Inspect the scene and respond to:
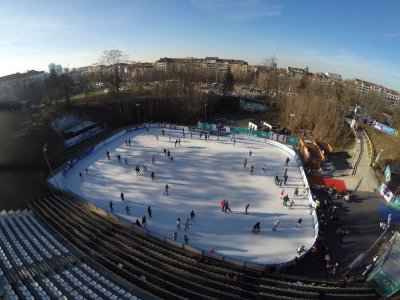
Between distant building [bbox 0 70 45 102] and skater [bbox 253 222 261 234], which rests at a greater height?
distant building [bbox 0 70 45 102]

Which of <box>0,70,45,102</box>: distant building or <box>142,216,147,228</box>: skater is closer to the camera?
<box>142,216,147,228</box>: skater

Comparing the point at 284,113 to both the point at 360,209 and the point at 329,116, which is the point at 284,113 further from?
the point at 360,209

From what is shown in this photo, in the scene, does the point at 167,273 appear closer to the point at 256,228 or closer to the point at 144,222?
the point at 144,222

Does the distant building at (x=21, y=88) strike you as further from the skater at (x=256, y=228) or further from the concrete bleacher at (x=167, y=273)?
the skater at (x=256, y=228)

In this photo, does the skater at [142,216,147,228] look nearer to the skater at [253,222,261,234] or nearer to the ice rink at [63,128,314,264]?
the ice rink at [63,128,314,264]

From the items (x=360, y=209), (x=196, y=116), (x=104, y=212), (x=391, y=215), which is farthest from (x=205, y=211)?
(x=196, y=116)

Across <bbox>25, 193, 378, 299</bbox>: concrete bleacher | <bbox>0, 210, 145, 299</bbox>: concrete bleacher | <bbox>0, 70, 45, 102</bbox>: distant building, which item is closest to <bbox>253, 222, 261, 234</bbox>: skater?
<bbox>25, 193, 378, 299</bbox>: concrete bleacher

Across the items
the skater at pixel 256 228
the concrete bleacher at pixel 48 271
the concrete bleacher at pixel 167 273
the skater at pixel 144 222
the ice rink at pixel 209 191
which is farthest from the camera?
the skater at pixel 256 228

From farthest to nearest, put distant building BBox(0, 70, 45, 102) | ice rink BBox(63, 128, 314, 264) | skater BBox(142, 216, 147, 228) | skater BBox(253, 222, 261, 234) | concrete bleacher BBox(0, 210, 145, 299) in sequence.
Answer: distant building BBox(0, 70, 45, 102) < skater BBox(253, 222, 261, 234) < skater BBox(142, 216, 147, 228) < ice rink BBox(63, 128, 314, 264) < concrete bleacher BBox(0, 210, 145, 299)

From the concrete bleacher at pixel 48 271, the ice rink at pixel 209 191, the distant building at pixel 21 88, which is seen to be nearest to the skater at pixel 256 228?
the ice rink at pixel 209 191
